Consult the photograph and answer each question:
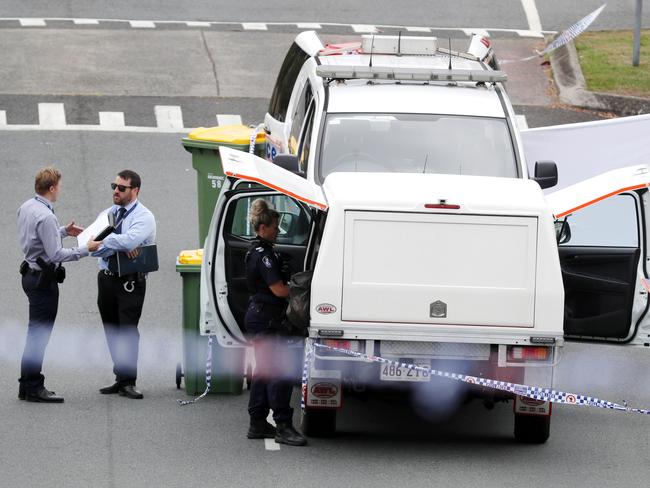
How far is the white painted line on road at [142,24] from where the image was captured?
78.5 feet

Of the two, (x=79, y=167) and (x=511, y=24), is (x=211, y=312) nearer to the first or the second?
(x=79, y=167)

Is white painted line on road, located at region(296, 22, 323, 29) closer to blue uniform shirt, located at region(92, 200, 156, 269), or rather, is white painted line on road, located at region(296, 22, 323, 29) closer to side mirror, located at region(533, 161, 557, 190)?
side mirror, located at region(533, 161, 557, 190)

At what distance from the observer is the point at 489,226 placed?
30.5 feet

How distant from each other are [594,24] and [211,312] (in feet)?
53.1

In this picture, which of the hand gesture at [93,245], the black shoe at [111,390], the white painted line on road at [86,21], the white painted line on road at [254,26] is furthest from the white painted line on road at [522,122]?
the hand gesture at [93,245]

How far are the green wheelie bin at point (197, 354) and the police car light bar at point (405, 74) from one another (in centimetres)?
220

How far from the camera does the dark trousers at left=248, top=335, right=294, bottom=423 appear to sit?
9781mm

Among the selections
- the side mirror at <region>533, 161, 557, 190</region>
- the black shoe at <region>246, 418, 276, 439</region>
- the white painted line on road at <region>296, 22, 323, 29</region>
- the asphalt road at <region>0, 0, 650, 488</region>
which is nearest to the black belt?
the asphalt road at <region>0, 0, 650, 488</region>

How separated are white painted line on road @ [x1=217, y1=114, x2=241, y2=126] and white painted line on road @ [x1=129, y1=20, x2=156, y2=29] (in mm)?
4590

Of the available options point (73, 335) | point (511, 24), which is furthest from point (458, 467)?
point (511, 24)

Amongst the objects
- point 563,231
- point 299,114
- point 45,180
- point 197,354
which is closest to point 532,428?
point 563,231

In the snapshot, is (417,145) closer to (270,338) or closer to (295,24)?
(270,338)

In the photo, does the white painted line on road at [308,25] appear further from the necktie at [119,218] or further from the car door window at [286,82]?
the necktie at [119,218]

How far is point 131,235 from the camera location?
10.7 metres
